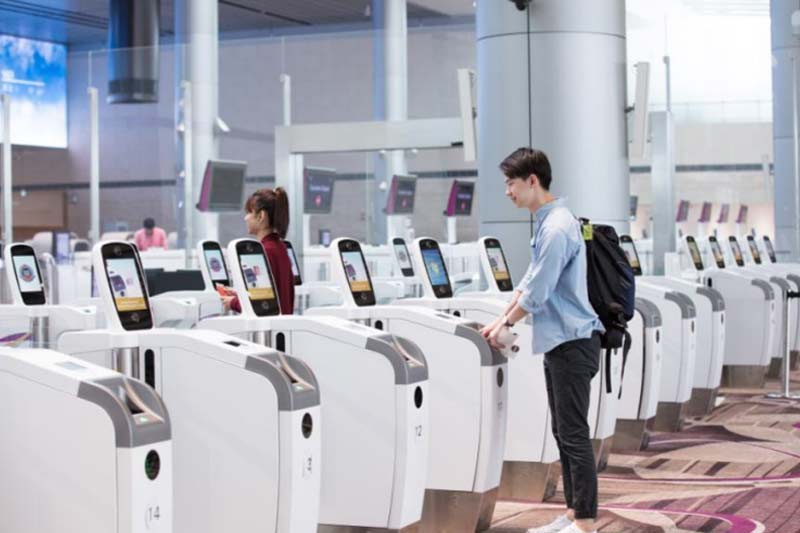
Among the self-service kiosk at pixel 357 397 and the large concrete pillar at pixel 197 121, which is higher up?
the large concrete pillar at pixel 197 121

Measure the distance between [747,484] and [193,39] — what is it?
6.32 m

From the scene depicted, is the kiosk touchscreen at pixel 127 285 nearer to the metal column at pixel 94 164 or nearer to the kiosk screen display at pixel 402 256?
the kiosk screen display at pixel 402 256

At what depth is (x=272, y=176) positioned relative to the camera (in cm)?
1005

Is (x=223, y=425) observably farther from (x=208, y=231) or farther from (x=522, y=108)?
(x=208, y=231)

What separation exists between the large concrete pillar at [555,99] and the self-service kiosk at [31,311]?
100 inches

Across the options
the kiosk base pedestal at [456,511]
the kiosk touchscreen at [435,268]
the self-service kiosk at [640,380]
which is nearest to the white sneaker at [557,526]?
the kiosk base pedestal at [456,511]

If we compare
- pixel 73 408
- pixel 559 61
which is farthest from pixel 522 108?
pixel 73 408

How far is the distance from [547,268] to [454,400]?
3.00ft

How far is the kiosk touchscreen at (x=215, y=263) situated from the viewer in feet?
28.2

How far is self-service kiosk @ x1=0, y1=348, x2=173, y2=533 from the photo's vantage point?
3.38 metres

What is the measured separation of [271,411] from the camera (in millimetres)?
Answer: 4148

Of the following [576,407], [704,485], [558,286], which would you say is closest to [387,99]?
[704,485]

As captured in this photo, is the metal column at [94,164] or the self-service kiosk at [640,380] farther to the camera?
the metal column at [94,164]

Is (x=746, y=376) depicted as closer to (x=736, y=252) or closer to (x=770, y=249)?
(x=736, y=252)
